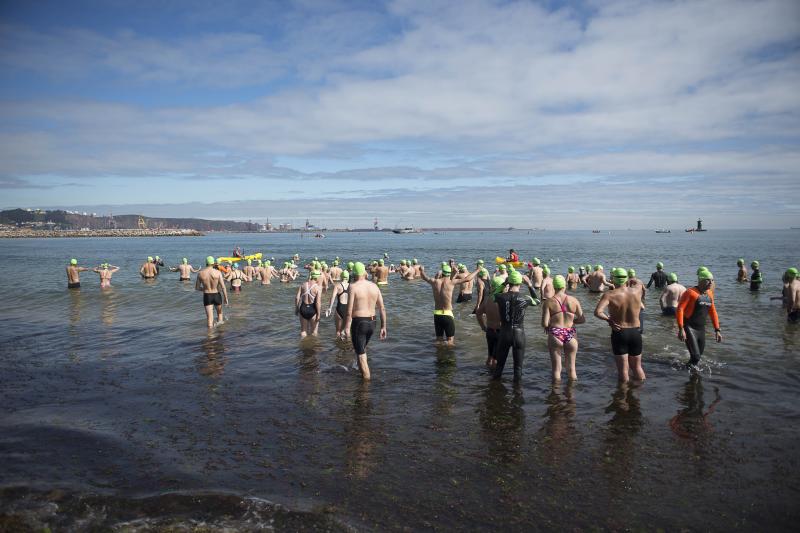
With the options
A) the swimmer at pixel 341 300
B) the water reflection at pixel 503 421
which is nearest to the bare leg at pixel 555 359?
the water reflection at pixel 503 421

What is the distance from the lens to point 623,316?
770cm

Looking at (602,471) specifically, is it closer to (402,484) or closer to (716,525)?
(716,525)

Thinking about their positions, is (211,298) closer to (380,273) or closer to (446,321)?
(446,321)

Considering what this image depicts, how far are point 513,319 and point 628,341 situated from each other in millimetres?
1955

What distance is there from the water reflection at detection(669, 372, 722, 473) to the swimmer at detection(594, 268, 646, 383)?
0.98 metres

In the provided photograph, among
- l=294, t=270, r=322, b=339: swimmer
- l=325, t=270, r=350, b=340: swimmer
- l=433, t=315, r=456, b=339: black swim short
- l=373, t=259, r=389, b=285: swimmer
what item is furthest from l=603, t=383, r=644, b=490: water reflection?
l=373, t=259, r=389, b=285: swimmer

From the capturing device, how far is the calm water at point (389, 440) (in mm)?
4406

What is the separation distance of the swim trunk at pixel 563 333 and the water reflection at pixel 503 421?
1.06m

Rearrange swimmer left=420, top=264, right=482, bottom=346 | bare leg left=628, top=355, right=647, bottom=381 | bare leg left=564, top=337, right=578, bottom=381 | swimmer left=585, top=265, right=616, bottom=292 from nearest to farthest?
bare leg left=564, top=337, right=578, bottom=381 → bare leg left=628, top=355, right=647, bottom=381 → swimmer left=420, top=264, right=482, bottom=346 → swimmer left=585, top=265, right=616, bottom=292

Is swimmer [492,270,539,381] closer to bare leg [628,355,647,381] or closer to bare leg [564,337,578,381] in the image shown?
bare leg [564,337,578,381]

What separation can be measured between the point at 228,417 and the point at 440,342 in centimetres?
584

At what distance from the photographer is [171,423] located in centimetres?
642

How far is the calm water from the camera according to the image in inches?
173

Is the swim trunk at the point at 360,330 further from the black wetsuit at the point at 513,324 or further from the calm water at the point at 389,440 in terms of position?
the black wetsuit at the point at 513,324
